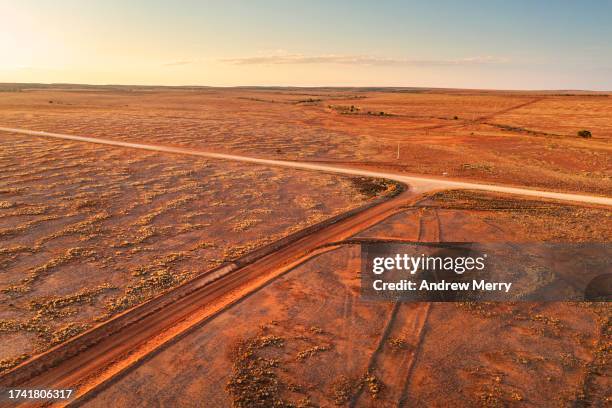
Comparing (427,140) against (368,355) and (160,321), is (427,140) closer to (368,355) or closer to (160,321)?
(368,355)

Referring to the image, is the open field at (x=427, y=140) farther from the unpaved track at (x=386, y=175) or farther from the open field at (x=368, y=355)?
the open field at (x=368, y=355)

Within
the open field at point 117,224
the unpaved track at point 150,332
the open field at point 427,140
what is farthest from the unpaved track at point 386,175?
the unpaved track at point 150,332

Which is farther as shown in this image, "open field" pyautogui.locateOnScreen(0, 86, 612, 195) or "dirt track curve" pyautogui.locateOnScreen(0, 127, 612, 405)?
"open field" pyautogui.locateOnScreen(0, 86, 612, 195)

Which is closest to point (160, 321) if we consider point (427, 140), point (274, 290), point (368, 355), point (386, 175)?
point (274, 290)

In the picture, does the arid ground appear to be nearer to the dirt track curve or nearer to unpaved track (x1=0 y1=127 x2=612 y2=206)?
the dirt track curve

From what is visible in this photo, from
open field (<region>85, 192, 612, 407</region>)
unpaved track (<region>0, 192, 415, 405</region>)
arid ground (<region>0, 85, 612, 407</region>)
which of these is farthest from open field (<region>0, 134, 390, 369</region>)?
open field (<region>85, 192, 612, 407</region>)
